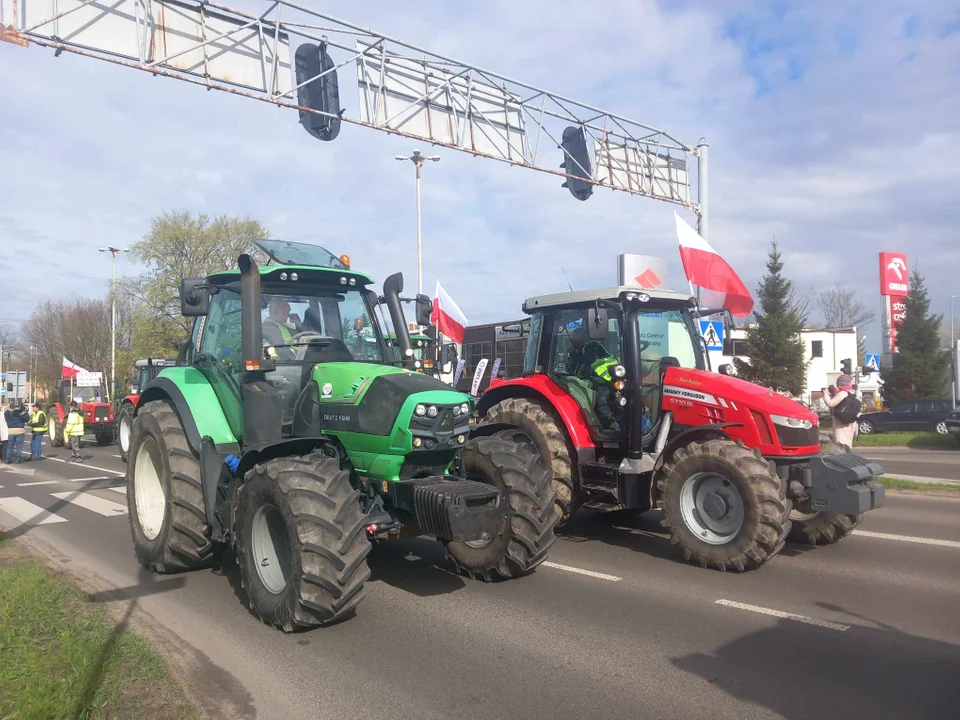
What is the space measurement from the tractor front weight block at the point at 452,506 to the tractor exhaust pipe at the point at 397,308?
143cm

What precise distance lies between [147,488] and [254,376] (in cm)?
229

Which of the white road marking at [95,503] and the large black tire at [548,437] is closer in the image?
the large black tire at [548,437]

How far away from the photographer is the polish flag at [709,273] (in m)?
13.0

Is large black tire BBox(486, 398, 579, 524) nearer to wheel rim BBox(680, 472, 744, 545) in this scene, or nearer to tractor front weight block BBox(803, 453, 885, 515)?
wheel rim BBox(680, 472, 744, 545)

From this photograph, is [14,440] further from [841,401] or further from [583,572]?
[841,401]

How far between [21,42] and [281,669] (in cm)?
850

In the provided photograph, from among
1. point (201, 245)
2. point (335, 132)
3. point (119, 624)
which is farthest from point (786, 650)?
point (201, 245)

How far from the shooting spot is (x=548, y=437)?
317 inches

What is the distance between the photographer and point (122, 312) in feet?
158

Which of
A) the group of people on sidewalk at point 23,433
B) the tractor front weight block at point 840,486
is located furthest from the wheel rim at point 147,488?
the group of people on sidewalk at point 23,433

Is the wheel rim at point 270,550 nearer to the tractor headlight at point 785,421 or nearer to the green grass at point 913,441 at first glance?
the tractor headlight at point 785,421

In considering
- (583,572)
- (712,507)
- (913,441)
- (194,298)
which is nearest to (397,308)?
(194,298)

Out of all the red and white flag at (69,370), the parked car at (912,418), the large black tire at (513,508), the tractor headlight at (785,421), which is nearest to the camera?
the large black tire at (513,508)

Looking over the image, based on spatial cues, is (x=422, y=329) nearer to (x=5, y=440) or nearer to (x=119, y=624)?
(x=119, y=624)
